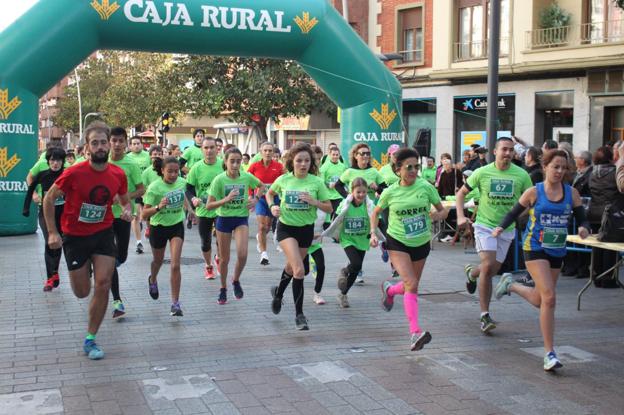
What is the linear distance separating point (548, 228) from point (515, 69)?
17.0 m

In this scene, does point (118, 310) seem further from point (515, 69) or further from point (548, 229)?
point (515, 69)

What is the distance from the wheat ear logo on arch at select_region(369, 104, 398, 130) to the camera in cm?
1619

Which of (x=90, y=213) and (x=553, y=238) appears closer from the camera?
(x=553, y=238)

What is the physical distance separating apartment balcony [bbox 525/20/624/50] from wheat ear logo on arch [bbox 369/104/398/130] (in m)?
7.47

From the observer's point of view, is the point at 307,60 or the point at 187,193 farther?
the point at 307,60

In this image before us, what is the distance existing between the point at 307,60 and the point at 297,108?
511 inches

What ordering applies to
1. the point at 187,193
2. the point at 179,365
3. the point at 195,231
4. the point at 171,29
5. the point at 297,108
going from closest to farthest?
the point at 179,365 < the point at 187,193 < the point at 171,29 < the point at 195,231 < the point at 297,108

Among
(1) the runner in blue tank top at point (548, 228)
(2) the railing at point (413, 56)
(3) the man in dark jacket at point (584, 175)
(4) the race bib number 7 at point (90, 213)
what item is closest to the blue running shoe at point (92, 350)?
(4) the race bib number 7 at point (90, 213)

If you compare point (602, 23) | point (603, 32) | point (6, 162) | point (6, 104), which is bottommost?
point (6, 162)

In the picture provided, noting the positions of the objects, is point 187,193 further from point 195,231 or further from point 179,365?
point 195,231

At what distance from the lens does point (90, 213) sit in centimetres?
680

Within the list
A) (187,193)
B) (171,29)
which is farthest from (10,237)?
(187,193)

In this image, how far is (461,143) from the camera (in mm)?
25531

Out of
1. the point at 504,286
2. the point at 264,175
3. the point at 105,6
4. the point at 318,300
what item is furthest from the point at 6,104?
the point at 504,286
